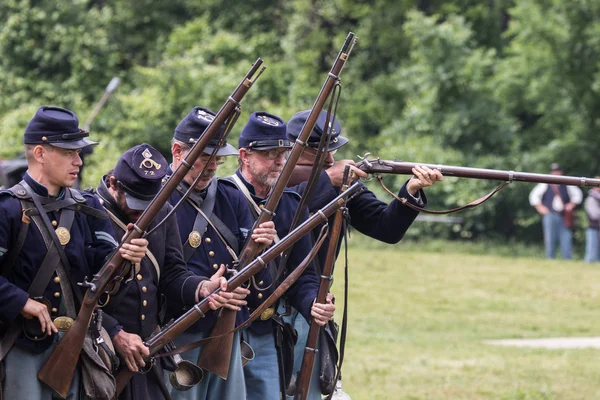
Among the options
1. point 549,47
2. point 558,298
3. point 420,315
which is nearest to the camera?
point 420,315

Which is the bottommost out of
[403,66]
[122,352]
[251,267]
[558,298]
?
[558,298]

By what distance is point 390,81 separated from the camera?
32094 mm

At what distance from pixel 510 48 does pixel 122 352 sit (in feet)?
87.5

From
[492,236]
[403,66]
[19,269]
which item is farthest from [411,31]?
[19,269]

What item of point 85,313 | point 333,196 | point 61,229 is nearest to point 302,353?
point 333,196

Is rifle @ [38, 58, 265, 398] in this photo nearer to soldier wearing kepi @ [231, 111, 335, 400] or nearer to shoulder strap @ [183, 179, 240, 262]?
shoulder strap @ [183, 179, 240, 262]

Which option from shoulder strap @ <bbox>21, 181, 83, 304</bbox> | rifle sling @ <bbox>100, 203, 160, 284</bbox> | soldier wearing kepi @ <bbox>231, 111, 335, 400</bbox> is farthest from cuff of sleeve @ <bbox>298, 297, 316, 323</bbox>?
shoulder strap @ <bbox>21, 181, 83, 304</bbox>

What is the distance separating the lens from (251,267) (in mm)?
5871

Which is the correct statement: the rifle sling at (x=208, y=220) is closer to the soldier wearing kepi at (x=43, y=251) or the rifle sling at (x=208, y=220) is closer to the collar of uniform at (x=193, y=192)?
the collar of uniform at (x=193, y=192)

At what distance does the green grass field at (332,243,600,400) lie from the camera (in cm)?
1096

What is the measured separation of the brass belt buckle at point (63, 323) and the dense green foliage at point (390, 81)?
789 inches

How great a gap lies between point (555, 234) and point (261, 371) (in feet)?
63.8

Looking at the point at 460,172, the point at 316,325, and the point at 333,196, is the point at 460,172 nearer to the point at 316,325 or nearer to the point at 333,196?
the point at 333,196

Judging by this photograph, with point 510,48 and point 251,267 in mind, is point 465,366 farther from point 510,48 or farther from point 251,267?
point 510,48
